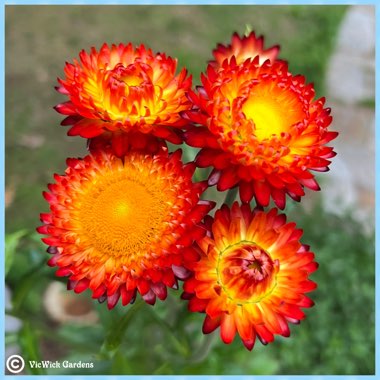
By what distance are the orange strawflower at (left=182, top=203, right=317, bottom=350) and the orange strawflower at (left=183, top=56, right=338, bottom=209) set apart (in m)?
0.07

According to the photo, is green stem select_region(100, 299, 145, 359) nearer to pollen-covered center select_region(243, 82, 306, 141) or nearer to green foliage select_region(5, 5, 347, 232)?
pollen-covered center select_region(243, 82, 306, 141)

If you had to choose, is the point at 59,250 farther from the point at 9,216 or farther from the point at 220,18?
the point at 220,18

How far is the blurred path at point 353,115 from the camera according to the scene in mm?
2600

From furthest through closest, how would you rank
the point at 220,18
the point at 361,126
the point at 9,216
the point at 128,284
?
Result: 1. the point at 220,18
2. the point at 361,126
3. the point at 9,216
4. the point at 128,284

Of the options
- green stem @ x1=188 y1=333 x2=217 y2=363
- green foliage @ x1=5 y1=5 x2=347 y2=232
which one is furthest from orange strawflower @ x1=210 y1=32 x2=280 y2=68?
green foliage @ x1=5 y1=5 x2=347 y2=232

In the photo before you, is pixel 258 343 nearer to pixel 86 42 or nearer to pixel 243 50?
pixel 243 50

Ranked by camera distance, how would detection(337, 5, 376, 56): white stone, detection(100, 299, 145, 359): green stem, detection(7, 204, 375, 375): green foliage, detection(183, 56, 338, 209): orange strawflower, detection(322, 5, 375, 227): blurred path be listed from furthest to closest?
1. detection(337, 5, 376, 56): white stone
2. detection(322, 5, 375, 227): blurred path
3. detection(7, 204, 375, 375): green foliage
4. detection(100, 299, 145, 359): green stem
5. detection(183, 56, 338, 209): orange strawflower

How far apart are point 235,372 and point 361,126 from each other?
1.83m

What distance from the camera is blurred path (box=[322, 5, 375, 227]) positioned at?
2600 mm

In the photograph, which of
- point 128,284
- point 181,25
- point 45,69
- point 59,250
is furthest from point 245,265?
point 181,25

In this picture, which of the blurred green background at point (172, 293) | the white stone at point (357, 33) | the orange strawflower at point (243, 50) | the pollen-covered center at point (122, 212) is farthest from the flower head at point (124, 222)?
the white stone at point (357, 33)

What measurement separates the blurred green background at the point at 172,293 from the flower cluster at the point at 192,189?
0.53ft

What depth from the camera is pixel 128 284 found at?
3.03 feet

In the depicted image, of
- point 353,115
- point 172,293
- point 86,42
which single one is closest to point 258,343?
point 172,293
